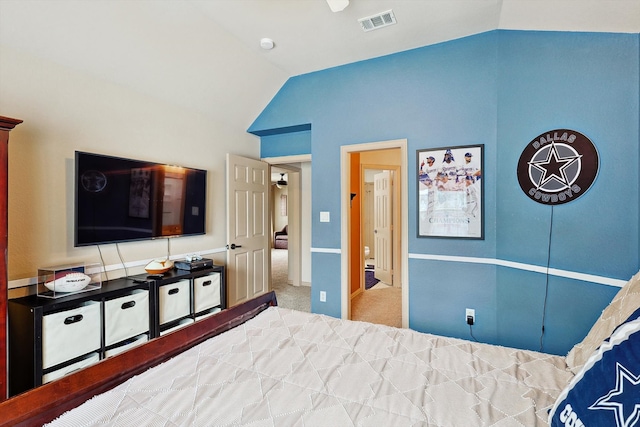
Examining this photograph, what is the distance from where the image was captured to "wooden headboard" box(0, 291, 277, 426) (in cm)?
96

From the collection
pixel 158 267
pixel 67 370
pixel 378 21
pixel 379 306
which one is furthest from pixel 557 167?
pixel 67 370

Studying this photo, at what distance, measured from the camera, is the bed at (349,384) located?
909 mm

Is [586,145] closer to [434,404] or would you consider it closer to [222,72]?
[434,404]

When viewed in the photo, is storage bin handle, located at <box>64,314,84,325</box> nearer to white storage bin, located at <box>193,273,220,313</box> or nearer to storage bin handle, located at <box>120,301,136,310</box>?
storage bin handle, located at <box>120,301,136,310</box>

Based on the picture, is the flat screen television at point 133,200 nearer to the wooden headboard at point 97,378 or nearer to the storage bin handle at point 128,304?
the storage bin handle at point 128,304

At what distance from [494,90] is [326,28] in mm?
1596

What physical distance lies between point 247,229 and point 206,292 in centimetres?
113

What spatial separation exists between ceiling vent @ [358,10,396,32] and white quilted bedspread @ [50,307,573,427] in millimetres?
2494

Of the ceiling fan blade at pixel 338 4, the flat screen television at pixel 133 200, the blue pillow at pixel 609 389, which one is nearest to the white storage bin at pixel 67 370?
the flat screen television at pixel 133 200

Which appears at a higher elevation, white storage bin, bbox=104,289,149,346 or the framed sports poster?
the framed sports poster

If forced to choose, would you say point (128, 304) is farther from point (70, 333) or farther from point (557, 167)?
point (557, 167)

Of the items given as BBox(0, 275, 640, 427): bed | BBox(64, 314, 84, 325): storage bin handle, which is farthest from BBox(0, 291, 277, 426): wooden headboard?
BBox(64, 314, 84, 325): storage bin handle

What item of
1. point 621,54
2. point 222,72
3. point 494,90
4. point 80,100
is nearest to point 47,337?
point 80,100

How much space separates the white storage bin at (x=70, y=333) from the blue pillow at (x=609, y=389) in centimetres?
262
